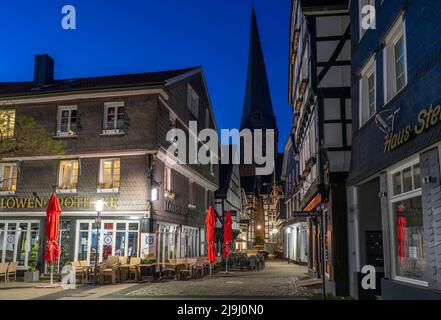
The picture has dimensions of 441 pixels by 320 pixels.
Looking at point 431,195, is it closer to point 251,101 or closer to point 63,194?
point 63,194

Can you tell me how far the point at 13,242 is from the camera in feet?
79.6

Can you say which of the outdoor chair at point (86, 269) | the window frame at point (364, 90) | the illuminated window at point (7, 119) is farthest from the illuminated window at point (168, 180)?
the window frame at point (364, 90)

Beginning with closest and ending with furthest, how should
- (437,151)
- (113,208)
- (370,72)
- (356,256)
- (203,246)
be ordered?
(437,151), (370,72), (356,256), (113,208), (203,246)

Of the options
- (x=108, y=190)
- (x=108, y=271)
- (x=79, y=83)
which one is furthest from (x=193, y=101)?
(x=108, y=271)

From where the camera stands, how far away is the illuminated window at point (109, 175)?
2330cm

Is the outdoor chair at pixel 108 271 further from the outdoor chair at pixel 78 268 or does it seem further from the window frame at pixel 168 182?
the window frame at pixel 168 182

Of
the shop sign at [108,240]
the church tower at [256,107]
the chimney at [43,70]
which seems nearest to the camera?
the shop sign at [108,240]

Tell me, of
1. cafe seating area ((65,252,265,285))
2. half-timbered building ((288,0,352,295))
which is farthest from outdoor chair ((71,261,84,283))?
half-timbered building ((288,0,352,295))

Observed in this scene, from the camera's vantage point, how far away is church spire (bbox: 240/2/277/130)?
86312 millimetres

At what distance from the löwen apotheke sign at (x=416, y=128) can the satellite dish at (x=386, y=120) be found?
19 cm

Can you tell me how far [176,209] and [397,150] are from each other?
17.9m

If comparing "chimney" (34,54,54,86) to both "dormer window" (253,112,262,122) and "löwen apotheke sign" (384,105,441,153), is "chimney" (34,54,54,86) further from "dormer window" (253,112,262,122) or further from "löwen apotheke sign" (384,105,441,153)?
"dormer window" (253,112,262,122)

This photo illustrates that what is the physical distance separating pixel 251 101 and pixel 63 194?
65963 millimetres
